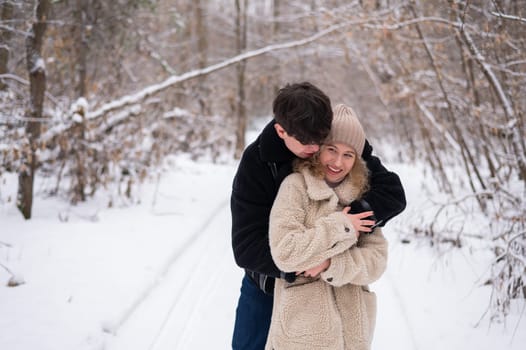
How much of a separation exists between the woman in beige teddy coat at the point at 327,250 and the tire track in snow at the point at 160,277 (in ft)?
6.18

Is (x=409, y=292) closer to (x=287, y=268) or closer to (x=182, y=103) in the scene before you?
(x=287, y=268)

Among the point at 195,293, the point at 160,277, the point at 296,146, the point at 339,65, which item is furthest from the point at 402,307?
the point at 339,65

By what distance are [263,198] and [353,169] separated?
1.25 feet

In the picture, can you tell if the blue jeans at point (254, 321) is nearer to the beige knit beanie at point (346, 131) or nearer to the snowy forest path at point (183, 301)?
the beige knit beanie at point (346, 131)

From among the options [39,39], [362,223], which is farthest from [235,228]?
[39,39]

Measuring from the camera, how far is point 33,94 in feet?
15.0

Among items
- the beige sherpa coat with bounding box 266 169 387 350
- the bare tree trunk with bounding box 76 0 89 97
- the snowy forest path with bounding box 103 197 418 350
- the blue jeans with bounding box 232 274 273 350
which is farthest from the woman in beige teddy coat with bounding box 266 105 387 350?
the bare tree trunk with bounding box 76 0 89 97

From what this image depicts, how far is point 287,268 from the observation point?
147 centimetres

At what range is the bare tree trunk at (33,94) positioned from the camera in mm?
4480

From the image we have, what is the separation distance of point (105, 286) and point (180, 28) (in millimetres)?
6960

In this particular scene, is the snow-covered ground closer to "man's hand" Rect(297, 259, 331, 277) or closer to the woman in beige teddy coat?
the woman in beige teddy coat

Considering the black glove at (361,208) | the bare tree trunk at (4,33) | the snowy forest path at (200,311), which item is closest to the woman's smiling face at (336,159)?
the black glove at (361,208)

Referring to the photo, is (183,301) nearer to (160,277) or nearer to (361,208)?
(160,277)

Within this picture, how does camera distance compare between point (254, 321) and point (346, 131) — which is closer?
point (346, 131)
